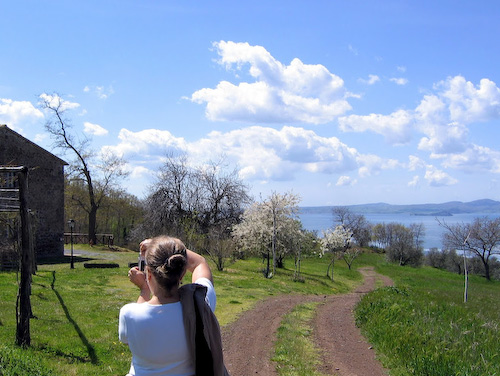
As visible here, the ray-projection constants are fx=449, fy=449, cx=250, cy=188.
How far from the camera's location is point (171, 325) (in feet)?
8.38

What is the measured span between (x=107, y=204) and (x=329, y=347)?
44.3 m

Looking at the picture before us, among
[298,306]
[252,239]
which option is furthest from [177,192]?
[298,306]

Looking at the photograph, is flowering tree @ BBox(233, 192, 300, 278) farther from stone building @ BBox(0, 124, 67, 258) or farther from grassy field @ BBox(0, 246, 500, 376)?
grassy field @ BBox(0, 246, 500, 376)

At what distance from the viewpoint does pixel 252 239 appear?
115 ft

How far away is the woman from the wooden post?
21.5 ft

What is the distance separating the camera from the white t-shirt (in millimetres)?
2553

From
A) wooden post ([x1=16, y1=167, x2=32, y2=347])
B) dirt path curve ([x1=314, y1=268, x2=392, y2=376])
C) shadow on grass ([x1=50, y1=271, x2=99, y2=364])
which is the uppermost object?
wooden post ([x1=16, y1=167, x2=32, y2=347])

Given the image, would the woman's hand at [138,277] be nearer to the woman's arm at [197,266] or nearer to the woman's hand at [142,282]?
the woman's hand at [142,282]

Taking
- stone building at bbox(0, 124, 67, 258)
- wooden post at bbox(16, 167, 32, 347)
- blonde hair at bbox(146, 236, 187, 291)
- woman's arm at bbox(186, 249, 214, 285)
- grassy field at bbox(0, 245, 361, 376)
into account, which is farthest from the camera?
stone building at bbox(0, 124, 67, 258)

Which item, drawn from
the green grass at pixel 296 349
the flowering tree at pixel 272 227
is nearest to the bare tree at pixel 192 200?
the flowering tree at pixel 272 227

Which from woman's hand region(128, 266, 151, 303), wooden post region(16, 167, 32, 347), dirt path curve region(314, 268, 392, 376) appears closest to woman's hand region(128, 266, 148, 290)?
woman's hand region(128, 266, 151, 303)

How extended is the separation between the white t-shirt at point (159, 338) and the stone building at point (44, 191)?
28.5 metres

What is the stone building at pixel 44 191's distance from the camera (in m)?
28.6

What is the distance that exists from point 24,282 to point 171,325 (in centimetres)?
703
